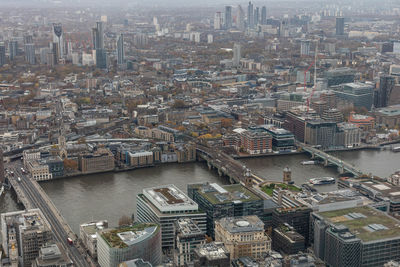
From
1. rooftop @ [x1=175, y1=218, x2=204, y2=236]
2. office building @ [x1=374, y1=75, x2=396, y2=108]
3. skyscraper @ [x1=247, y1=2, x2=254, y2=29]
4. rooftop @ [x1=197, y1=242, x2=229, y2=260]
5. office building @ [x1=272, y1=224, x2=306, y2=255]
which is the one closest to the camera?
rooftop @ [x1=197, y1=242, x2=229, y2=260]

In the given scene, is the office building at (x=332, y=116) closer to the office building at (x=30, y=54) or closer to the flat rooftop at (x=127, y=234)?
the flat rooftop at (x=127, y=234)

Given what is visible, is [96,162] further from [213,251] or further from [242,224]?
[213,251]

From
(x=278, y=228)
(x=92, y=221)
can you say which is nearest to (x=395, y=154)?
(x=278, y=228)

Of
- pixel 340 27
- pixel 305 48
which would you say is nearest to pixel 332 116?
pixel 305 48

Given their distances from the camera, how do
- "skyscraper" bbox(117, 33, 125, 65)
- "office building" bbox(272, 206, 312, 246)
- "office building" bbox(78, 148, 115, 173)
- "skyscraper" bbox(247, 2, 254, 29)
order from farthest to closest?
"skyscraper" bbox(247, 2, 254, 29) < "skyscraper" bbox(117, 33, 125, 65) < "office building" bbox(78, 148, 115, 173) < "office building" bbox(272, 206, 312, 246)

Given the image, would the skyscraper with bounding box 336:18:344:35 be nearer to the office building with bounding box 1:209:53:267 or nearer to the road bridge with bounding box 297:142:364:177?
the road bridge with bounding box 297:142:364:177

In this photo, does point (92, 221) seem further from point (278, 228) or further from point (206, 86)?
point (206, 86)

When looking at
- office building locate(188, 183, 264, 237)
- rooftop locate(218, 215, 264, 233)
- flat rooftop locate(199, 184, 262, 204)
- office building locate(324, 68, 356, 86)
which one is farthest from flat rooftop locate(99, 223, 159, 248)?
office building locate(324, 68, 356, 86)

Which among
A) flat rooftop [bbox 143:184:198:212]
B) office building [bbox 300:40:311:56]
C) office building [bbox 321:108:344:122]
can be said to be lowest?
flat rooftop [bbox 143:184:198:212]
